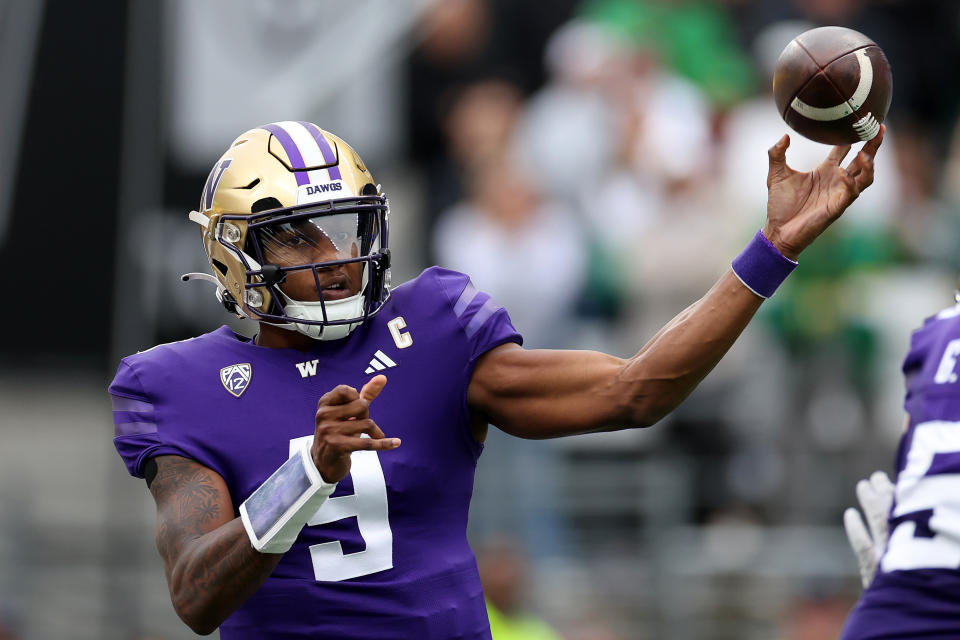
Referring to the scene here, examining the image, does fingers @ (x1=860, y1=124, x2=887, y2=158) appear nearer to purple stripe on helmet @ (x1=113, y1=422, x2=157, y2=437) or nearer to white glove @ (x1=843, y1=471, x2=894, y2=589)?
white glove @ (x1=843, y1=471, x2=894, y2=589)

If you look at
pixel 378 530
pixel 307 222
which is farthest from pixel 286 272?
pixel 378 530

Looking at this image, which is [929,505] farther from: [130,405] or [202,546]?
[130,405]

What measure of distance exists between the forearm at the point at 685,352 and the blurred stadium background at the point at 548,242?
3.95 meters

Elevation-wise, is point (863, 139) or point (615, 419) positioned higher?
point (863, 139)

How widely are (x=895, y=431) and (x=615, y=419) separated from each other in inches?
192

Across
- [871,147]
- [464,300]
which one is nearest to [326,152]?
[464,300]

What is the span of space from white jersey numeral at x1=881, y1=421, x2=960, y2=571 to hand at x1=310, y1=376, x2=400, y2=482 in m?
1.61

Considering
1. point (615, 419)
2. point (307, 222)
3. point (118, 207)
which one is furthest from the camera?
point (118, 207)

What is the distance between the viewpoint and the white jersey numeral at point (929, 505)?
12.6 ft

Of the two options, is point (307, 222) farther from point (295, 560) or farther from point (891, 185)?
point (891, 185)

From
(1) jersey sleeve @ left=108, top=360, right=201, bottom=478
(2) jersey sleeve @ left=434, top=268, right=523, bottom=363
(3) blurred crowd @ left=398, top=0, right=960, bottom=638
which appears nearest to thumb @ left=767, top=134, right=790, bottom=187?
(2) jersey sleeve @ left=434, top=268, right=523, bottom=363

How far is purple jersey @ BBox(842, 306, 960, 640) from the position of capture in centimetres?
384

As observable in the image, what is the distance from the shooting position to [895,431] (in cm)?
788

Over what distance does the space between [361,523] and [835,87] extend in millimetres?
1526
